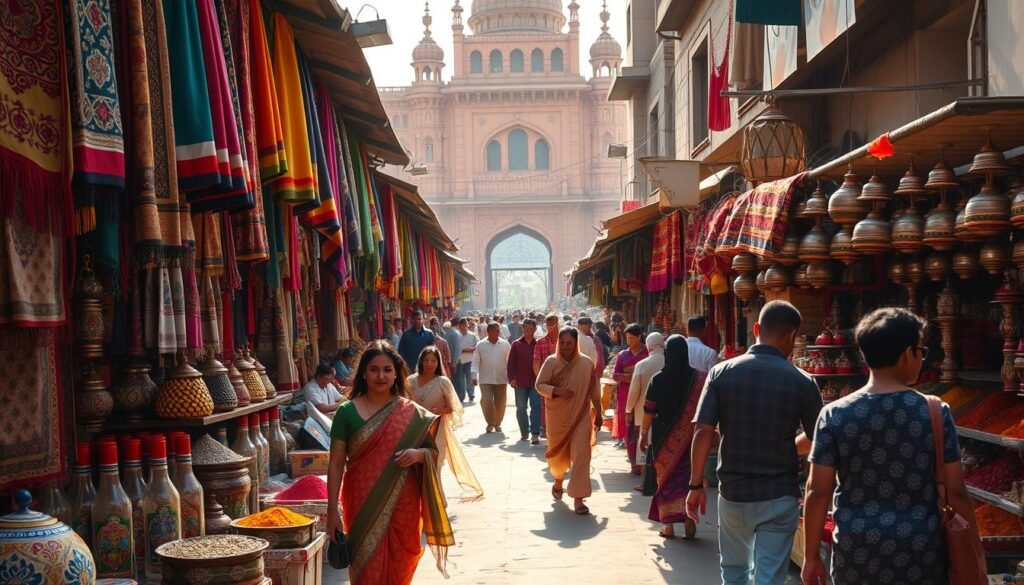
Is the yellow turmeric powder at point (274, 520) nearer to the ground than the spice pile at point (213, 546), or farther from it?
nearer to the ground

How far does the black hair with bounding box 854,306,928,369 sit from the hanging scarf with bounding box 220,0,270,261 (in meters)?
2.31

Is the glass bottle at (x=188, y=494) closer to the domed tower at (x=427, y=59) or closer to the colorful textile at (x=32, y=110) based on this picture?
the colorful textile at (x=32, y=110)

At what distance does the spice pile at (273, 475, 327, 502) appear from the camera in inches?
209

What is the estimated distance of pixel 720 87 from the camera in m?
11.1

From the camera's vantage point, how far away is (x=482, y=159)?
48656mm

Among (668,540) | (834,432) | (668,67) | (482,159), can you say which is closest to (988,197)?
(834,432)

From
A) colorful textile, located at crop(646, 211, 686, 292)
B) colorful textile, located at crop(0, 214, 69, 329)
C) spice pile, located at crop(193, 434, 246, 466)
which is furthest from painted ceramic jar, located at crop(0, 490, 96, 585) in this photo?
colorful textile, located at crop(646, 211, 686, 292)

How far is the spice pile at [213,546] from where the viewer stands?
12.3 feet

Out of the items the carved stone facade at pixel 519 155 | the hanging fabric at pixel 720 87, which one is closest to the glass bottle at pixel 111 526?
the hanging fabric at pixel 720 87

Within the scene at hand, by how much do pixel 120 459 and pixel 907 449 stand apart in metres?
2.72

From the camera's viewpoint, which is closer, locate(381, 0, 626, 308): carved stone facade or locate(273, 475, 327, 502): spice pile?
locate(273, 475, 327, 502): spice pile

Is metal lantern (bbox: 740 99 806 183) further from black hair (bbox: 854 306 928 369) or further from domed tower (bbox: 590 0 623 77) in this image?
domed tower (bbox: 590 0 623 77)

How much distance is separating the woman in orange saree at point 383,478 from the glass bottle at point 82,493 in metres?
0.87

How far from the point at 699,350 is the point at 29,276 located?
5.84 metres
